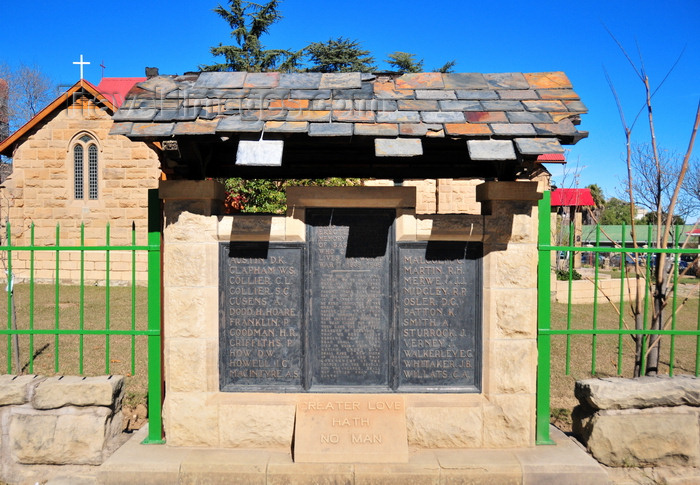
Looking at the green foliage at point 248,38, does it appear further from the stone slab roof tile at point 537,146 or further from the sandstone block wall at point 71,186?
the stone slab roof tile at point 537,146

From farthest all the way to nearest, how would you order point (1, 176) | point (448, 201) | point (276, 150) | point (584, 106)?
point (1, 176), point (448, 201), point (584, 106), point (276, 150)

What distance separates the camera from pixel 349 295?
379cm

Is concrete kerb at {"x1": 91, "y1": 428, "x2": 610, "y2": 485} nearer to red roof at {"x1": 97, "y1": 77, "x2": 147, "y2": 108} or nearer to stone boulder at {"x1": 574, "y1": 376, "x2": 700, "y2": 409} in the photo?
stone boulder at {"x1": 574, "y1": 376, "x2": 700, "y2": 409}

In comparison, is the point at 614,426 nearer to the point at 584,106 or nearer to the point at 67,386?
the point at 584,106

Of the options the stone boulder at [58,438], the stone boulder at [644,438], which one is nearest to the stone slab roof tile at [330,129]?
the stone boulder at [58,438]

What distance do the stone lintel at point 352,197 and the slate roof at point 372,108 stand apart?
0.55m

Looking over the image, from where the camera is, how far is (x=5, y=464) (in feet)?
12.1

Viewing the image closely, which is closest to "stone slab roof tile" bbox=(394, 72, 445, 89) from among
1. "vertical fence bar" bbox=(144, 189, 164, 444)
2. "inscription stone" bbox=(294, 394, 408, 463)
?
"vertical fence bar" bbox=(144, 189, 164, 444)

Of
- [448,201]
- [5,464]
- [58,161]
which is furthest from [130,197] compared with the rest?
[5,464]

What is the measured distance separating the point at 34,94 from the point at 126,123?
103ft

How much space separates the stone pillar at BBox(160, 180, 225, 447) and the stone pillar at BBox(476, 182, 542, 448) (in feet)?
7.59

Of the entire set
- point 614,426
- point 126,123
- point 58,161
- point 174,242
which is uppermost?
point 58,161

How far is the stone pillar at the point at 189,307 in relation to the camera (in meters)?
3.69

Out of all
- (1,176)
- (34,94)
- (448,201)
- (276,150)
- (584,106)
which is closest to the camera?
(276,150)
